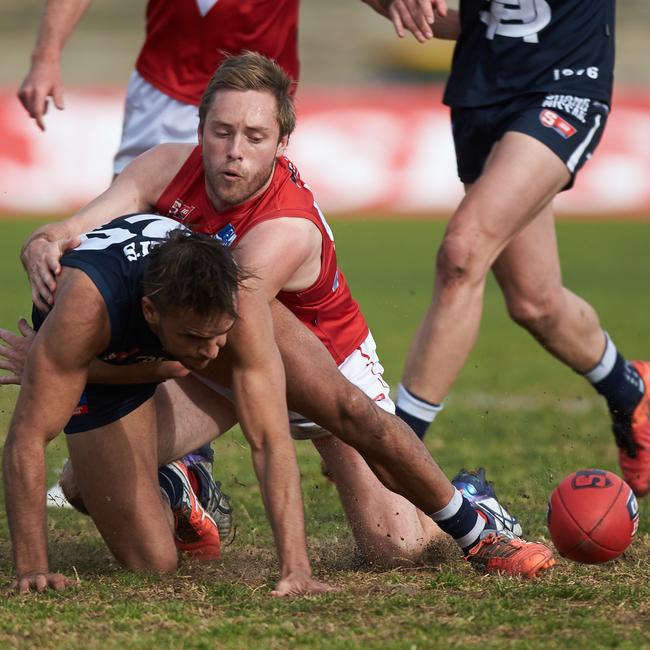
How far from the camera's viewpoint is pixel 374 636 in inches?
146

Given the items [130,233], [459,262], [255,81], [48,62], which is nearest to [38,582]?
[130,233]

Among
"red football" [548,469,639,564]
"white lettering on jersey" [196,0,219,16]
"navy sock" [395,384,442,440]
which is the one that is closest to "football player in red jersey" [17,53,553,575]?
"red football" [548,469,639,564]

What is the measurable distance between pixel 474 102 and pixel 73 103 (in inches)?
585

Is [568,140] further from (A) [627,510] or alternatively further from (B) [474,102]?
(A) [627,510]

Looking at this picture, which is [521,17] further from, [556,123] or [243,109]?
[243,109]

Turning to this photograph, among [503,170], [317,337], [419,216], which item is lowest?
[419,216]

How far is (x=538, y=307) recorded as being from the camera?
20.7ft

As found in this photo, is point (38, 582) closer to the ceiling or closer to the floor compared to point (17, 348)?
closer to the floor

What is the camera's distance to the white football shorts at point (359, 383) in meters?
5.11

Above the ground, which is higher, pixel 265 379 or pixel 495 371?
pixel 265 379

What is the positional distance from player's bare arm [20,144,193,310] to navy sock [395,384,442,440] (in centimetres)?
150

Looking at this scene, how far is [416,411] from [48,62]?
223 cm

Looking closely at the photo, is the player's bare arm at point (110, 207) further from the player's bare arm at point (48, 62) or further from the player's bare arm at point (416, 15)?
the player's bare arm at point (416, 15)

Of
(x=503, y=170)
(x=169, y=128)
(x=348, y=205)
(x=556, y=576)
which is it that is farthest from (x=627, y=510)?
(x=348, y=205)
